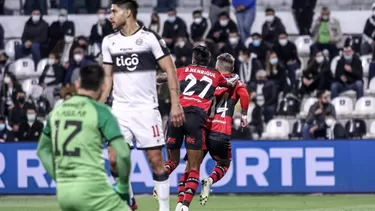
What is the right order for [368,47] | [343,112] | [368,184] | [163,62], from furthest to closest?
[368,47] → [343,112] → [368,184] → [163,62]

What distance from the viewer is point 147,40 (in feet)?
38.9

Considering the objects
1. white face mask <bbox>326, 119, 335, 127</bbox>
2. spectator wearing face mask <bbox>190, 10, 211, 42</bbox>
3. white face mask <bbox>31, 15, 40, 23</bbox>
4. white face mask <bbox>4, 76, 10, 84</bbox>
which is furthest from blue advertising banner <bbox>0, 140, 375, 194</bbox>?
white face mask <bbox>31, 15, 40, 23</bbox>

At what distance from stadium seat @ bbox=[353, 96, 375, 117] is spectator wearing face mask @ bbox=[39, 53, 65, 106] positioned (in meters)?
6.77

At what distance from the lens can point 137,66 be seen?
11898mm

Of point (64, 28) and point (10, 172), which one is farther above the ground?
point (64, 28)

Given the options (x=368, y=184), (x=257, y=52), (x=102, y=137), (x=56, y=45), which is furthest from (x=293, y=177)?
(x=102, y=137)

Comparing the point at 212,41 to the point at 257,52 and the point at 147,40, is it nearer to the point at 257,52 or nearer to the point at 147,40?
the point at 257,52

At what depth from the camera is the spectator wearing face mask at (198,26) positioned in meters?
27.2

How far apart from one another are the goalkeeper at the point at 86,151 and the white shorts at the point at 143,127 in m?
3.53

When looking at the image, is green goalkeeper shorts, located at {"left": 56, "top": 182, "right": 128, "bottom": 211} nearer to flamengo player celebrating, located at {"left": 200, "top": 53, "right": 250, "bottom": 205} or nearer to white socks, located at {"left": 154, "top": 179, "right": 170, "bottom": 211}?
white socks, located at {"left": 154, "top": 179, "right": 170, "bottom": 211}

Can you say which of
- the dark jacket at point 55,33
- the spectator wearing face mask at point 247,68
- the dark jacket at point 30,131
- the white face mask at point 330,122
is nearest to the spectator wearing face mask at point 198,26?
the spectator wearing face mask at point 247,68

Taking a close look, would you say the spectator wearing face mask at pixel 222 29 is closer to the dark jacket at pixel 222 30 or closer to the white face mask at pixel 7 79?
the dark jacket at pixel 222 30

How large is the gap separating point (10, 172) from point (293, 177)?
5.34 m

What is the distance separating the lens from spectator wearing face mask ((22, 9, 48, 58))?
27625 mm
